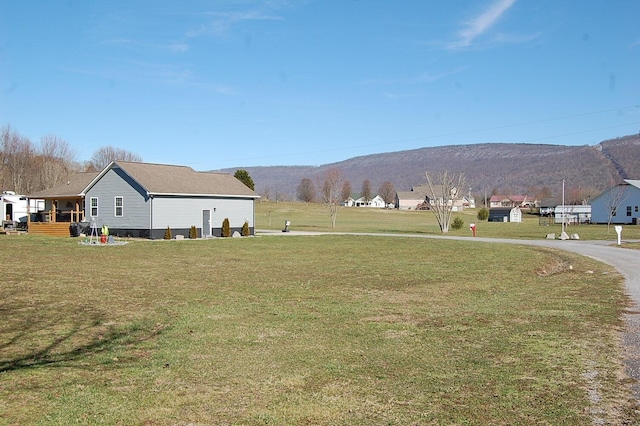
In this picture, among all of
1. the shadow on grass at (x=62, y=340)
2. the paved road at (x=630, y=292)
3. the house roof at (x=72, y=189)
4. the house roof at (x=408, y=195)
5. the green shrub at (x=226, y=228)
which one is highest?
the house roof at (x=408, y=195)

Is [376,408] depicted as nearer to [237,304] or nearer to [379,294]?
[237,304]

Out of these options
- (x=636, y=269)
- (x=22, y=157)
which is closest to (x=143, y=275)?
(x=636, y=269)

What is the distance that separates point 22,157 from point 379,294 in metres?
70.2

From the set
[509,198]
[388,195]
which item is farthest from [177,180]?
[388,195]

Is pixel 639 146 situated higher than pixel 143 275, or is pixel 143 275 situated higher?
pixel 639 146

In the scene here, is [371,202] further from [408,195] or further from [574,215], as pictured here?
[574,215]

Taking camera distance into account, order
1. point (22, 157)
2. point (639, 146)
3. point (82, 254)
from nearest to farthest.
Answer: point (82, 254)
point (22, 157)
point (639, 146)

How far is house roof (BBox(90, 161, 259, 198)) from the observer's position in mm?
35094

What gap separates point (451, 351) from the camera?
24.6 ft

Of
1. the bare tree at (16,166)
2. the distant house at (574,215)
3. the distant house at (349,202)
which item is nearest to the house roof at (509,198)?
the distant house at (349,202)

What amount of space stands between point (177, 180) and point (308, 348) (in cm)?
3164

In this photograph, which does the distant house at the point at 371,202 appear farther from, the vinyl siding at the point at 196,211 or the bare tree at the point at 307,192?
the vinyl siding at the point at 196,211

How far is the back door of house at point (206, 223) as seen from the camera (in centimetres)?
3719

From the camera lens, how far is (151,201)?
34.1m
